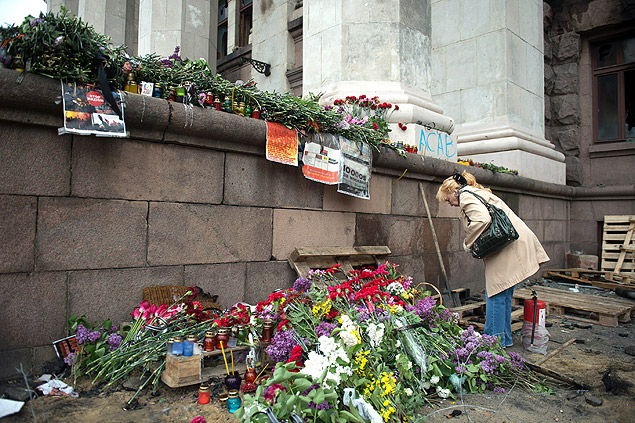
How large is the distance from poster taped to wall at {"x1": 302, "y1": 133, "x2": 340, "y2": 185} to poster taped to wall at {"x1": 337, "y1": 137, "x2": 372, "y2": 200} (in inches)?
2.8

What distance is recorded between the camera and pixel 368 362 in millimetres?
2920

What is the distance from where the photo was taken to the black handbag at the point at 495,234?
13.9 feet

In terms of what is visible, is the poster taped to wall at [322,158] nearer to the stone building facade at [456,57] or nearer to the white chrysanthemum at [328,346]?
the stone building facade at [456,57]

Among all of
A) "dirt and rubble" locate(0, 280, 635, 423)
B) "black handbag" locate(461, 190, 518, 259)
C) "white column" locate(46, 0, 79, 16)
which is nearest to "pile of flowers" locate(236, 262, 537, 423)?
"dirt and rubble" locate(0, 280, 635, 423)

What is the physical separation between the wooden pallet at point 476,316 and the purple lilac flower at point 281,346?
2658 mm

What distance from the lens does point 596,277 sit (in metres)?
8.78

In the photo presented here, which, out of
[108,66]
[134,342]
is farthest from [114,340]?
[108,66]

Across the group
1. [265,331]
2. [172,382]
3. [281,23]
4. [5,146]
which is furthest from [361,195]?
[281,23]

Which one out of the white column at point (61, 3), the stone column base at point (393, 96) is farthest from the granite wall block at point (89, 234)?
the white column at point (61, 3)

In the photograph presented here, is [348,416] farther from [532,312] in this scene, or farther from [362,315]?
[532,312]

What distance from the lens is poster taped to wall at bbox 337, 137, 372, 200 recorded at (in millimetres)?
4746

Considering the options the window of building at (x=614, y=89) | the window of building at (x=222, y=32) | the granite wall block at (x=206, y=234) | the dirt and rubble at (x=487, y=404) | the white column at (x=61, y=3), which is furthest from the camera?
the window of building at (x=222, y=32)

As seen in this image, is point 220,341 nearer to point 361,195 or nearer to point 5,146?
point 5,146

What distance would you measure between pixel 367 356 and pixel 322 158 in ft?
7.36
